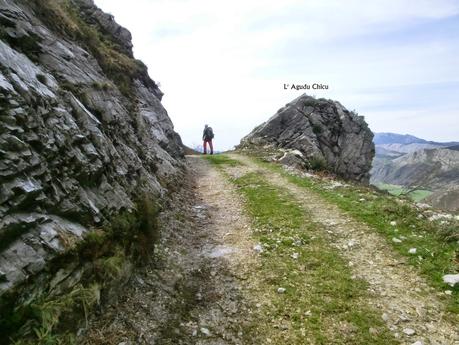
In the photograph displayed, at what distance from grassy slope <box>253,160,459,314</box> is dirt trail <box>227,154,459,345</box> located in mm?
307

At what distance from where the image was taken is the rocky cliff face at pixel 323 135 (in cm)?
4550

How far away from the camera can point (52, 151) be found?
7.99m

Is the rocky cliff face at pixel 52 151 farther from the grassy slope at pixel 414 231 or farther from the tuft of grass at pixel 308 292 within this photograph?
the grassy slope at pixel 414 231

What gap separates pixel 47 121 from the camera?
8.52m

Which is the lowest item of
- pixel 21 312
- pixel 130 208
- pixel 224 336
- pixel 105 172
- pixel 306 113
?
pixel 224 336

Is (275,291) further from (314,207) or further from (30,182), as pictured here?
(314,207)

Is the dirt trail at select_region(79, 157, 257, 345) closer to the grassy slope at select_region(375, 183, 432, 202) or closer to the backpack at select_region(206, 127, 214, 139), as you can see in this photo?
the grassy slope at select_region(375, 183, 432, 202)

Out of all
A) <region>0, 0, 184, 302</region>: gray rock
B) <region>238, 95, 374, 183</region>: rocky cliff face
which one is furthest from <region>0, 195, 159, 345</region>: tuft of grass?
<region>238, 95, 374, 183</region>: rocky cliff face

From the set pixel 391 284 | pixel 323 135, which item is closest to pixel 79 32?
pixel 391 284

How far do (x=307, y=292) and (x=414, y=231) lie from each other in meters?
5.11

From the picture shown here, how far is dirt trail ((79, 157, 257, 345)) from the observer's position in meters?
7.43

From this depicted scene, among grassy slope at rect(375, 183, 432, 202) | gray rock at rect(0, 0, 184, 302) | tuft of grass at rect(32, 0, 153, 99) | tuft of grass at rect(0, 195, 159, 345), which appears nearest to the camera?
tuft of grass at rect(0, 195, 159, 345)

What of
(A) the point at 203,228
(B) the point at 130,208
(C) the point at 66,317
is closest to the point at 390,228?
(A) the point at 203,228

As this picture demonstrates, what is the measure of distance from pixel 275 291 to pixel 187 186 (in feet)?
38.9
